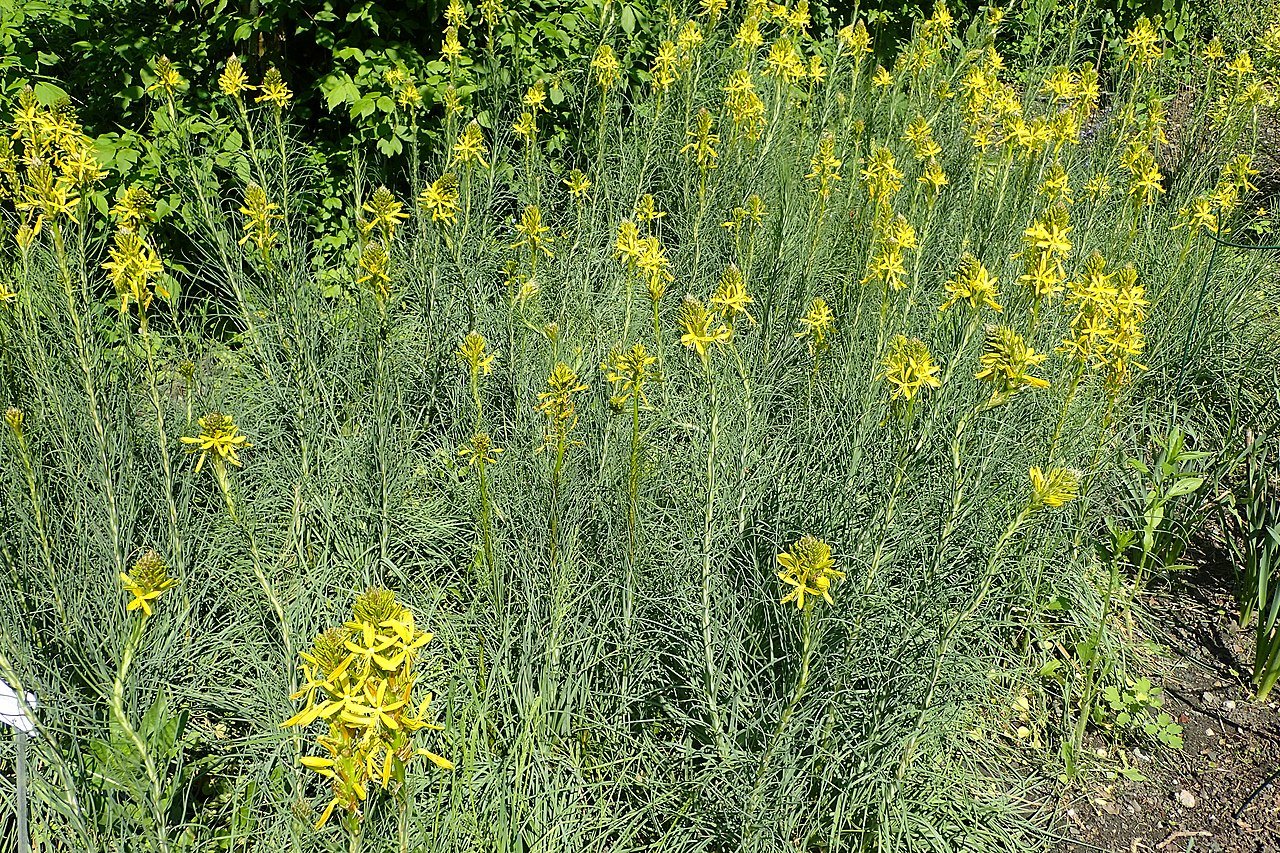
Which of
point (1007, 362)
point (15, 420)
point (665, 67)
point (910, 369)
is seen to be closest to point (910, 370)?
point (910, 369)

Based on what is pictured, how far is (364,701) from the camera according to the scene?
4.56 feet

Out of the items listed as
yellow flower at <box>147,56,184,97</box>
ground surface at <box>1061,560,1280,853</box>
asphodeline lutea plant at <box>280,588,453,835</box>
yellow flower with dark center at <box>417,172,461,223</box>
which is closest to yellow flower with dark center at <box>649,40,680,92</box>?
yellow flower with dark center at <box>417,172,461,223</box>

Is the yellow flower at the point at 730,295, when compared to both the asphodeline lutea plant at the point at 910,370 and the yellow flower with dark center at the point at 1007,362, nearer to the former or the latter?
the asphodeline lutea plant at the point at 910,370

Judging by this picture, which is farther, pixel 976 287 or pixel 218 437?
pixel 976 287

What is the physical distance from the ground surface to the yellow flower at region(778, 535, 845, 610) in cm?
126

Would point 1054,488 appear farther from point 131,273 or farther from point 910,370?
point 131,273

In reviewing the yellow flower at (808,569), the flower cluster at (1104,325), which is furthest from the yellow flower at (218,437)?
the flower cluster at (1104,325)

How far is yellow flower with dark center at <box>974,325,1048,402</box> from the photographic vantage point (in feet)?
7.00

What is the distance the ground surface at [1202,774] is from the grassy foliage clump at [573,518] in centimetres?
16

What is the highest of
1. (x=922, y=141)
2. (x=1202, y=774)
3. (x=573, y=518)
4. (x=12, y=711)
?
(x=922, y=141)

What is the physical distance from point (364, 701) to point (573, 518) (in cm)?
147

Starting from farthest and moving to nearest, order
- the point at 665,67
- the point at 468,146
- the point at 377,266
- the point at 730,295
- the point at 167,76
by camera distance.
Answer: the point at 665,67 → the point at 468,146 → the point at 167,76 → the point at 377,266 → the point at 730,295

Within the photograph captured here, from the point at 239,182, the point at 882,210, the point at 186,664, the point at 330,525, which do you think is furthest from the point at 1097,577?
the point at 239,182

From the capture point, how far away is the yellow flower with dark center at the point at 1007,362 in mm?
2133
